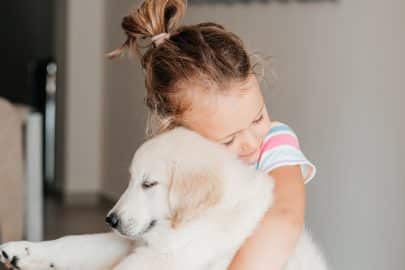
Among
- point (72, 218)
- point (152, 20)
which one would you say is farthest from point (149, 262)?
point (72, 218)

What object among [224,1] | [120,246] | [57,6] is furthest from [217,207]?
[57,6]

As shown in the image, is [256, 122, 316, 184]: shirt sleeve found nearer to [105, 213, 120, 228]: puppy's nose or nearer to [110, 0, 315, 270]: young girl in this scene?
[110, 0, 315, 270]: young girl

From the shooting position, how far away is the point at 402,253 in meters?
2.34

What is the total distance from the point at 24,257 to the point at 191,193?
12.7 inches

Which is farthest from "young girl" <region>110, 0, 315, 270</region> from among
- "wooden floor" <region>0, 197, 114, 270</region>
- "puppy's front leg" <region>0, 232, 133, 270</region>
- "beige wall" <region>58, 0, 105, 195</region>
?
"beige wall" <region>58, 0, 105, 195</region>

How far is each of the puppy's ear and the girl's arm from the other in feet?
0.32

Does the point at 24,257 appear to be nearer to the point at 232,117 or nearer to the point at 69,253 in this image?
the point at 69,253

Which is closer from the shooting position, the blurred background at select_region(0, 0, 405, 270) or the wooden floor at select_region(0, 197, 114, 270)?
the blurred background at select_region(0, 0, 405, 270)

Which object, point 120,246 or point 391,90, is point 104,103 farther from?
point 120,246

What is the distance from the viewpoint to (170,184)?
4.65 feet

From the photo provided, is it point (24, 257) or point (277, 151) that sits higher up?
point (277, 151)

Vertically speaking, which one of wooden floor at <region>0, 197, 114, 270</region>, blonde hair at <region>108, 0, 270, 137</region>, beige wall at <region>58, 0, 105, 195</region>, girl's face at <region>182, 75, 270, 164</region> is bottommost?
wooden floor at <region>0, 197, 114, 270</region>

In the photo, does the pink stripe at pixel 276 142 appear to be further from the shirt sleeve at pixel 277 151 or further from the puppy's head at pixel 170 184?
the puppy's head at pixel 170 184

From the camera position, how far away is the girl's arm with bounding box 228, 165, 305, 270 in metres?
1.36
